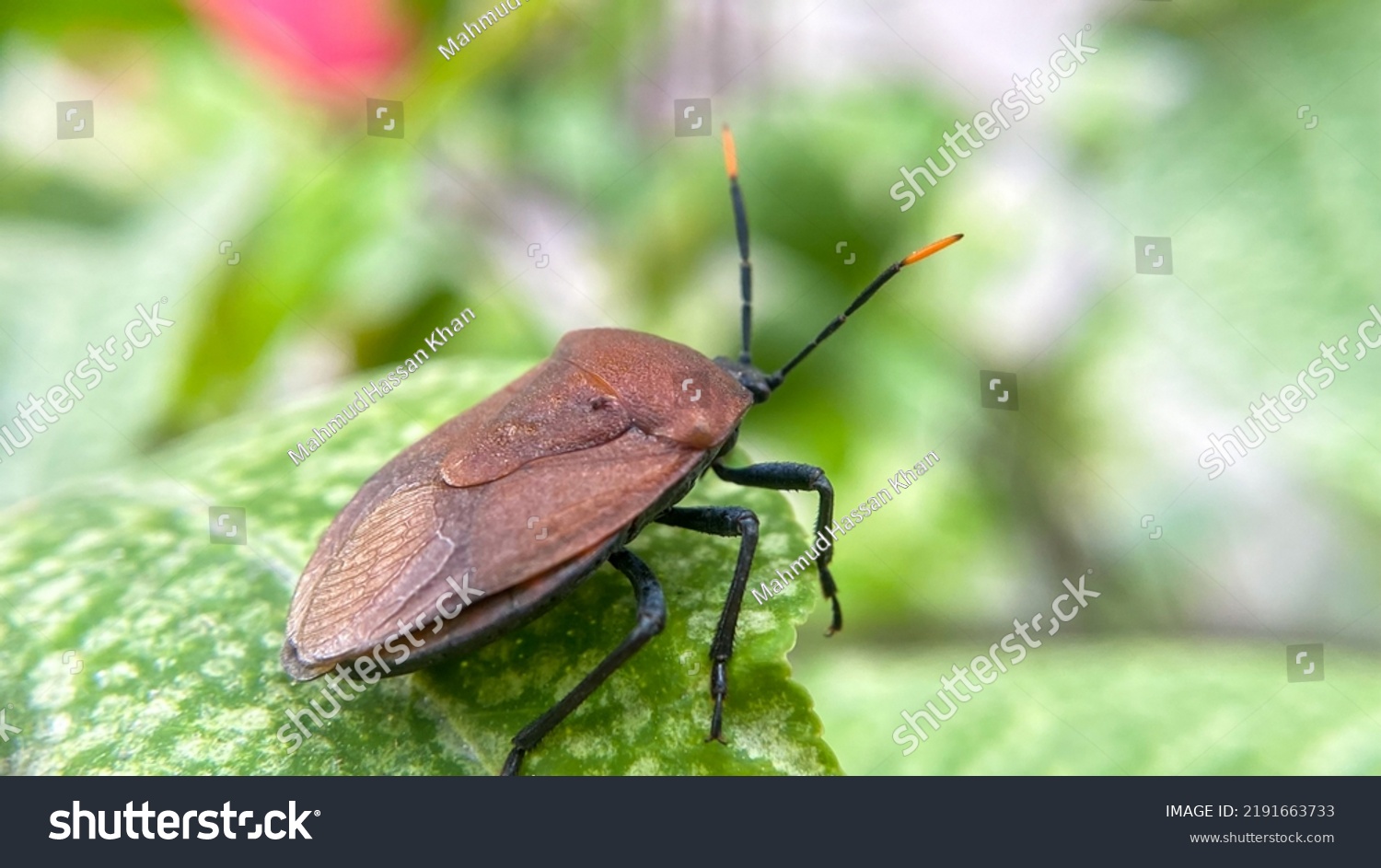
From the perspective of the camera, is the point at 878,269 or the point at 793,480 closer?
the point at 793,480

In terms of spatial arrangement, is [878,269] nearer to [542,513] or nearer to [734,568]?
[734,568]

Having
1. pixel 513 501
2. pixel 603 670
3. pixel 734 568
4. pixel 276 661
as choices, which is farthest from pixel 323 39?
pixel 603 670

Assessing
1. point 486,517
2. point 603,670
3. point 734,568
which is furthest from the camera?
point 734,568

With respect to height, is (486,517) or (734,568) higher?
(486,517)

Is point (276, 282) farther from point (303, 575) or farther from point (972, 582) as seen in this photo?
point (972, 582)

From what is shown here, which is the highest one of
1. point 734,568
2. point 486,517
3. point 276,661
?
point 486,517

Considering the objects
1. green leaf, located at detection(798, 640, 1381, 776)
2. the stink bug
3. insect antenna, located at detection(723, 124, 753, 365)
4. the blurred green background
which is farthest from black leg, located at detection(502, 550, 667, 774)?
insect antenna, located at detection(723, 124, 753, 365)

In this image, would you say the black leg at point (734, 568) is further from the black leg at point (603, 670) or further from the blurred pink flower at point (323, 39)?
the blurred pink flower at point (323, 39)

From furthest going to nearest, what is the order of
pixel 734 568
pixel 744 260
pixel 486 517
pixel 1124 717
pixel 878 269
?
pixel 878 269, pixel 744 260, pixel 1124 717, pixel 734 568, pixel 486 517

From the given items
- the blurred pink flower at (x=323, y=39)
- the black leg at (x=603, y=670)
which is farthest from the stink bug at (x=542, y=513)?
the blurred pink flower at (x=323, y=39)
